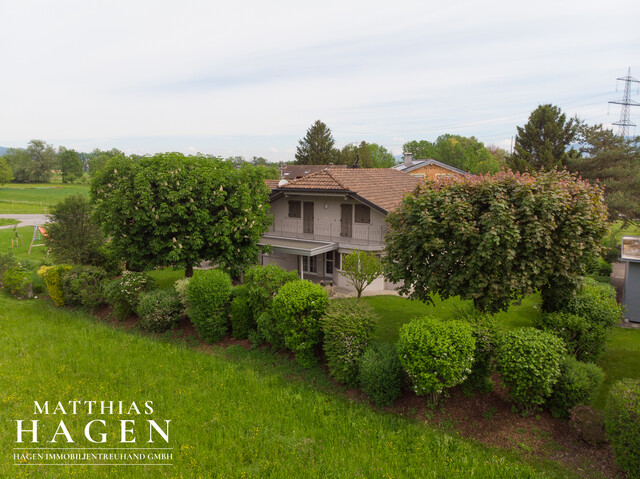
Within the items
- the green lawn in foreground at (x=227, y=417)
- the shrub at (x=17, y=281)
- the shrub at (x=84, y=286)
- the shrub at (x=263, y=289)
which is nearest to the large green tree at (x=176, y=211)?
the shrub at (x=84, y=286)

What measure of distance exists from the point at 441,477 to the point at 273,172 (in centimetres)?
7425

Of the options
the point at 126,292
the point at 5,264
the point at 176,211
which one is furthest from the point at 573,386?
the point at 5,264

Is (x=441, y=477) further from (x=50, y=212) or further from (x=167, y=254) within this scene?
(x=50, y=212)

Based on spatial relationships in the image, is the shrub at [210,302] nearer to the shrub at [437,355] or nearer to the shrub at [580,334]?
the shrub at [437,355]

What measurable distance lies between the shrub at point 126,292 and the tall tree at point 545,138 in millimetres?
35656

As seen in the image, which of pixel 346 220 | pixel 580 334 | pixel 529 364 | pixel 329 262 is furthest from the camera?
pixel 329 262

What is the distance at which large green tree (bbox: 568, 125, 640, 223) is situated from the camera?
2384 cm

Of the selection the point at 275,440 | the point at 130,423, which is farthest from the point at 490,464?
the point at 130,423

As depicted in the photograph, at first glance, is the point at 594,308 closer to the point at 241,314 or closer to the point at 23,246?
the point at 241,314

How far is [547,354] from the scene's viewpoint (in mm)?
8859

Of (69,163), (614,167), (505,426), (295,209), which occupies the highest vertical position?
(69,163)

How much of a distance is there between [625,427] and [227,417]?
822 cm

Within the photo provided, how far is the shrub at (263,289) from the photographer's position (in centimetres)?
1305

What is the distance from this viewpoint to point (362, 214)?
70.5 ft
